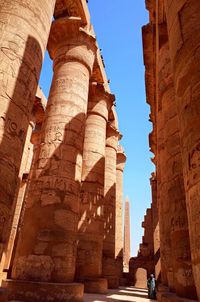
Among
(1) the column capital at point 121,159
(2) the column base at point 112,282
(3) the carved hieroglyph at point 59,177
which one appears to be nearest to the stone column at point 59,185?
(3) the carved hieroglyph at point 59,177

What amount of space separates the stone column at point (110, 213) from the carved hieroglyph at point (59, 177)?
637 centimetres

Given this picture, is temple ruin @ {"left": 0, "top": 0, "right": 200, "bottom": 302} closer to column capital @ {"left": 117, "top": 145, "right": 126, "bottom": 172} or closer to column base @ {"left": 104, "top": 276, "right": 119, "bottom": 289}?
column base @ {"left": 104, "top": 276, "right": 119, "bottom": 289}

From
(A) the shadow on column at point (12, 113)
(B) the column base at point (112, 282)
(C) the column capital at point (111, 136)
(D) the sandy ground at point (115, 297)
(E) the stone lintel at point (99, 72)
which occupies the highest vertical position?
(E) the stone lintel at point (99, 72)

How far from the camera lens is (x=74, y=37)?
400 inches

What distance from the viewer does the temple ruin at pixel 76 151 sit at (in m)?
3.37

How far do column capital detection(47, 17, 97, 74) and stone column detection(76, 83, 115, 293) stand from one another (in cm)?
294

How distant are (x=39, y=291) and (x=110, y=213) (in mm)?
8496

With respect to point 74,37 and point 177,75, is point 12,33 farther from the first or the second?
point 74,37

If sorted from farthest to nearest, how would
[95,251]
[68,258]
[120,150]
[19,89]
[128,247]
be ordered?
[128,247], [120,150], [95,251], [68,258], [19,89]

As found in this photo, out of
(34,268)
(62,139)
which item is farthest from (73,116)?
(34,268)

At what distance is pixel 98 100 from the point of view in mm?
13281

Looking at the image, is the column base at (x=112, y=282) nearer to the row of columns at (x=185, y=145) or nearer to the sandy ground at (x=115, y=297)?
the sandy ground at (x=115, y=297)

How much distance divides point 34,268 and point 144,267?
15306 mm

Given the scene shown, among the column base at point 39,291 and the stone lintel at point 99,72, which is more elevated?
the stone lintel at point 99,72
